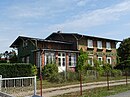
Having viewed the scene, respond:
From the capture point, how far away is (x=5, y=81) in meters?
15.6

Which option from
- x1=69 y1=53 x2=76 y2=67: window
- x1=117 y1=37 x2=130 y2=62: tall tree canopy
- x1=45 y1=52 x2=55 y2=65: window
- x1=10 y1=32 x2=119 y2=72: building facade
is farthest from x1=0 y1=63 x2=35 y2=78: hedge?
x1=117 y1=37 x2=130 y2=62: tall tree canopy

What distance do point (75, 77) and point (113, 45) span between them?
20.4 m

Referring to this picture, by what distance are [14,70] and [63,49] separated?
1590 cm

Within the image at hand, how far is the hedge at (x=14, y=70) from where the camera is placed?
2289 centimetres

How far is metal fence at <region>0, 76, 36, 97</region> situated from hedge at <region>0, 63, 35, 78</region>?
20.6ft

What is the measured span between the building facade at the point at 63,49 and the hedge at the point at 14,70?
9653 millimetres

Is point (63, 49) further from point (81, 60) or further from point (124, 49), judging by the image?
point (124, 49)

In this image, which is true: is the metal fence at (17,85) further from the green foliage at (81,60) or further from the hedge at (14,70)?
the green foliage at (81,60)

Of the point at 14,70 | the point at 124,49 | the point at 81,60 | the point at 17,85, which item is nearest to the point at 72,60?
the point at 81,60

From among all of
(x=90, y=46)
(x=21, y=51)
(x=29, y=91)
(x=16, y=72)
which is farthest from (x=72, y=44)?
(x=29, y=91)

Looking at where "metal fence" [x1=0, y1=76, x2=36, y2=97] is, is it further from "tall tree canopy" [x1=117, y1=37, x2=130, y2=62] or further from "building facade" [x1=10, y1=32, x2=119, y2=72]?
"tall tree canopy" [x1=117, y1=37, x2=130, y2=62]

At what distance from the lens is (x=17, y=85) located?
16516 millimetres

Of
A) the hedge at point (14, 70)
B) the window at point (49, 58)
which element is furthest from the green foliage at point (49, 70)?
the hedge at point (14, 70)

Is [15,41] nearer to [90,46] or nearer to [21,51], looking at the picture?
[21,51]
